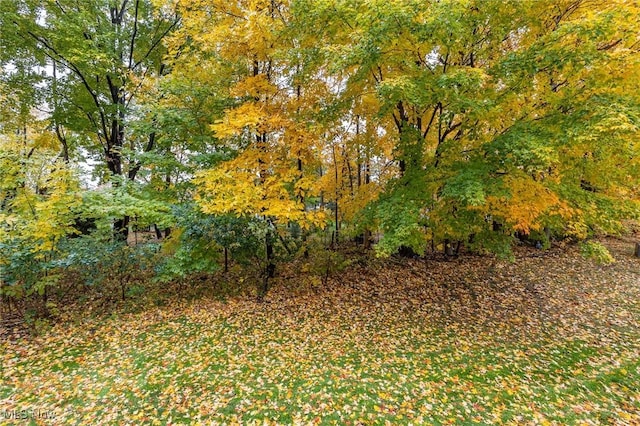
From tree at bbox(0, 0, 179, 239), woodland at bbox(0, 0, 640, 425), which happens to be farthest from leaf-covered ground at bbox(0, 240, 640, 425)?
tree at bbox(0, 0, 179, 239)

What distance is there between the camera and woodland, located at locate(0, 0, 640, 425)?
4.19m

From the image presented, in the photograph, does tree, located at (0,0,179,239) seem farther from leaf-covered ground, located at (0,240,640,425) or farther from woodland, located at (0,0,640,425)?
leaf-covered ground, located at (0,240,640,425)

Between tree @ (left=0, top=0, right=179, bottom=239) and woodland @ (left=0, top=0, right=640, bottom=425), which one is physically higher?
tree @ (left=0, top=0, right=179, bottom=239)

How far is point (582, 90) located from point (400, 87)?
2.98 metres

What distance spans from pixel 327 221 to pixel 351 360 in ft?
9.65

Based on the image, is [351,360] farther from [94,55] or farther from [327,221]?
[94,55]

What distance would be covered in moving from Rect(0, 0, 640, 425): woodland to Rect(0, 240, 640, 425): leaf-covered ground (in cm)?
4

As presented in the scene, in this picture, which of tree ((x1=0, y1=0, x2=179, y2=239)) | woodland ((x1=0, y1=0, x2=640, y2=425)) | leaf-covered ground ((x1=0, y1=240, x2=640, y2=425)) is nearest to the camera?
leaf-covered ground ((x1=0, y1=240, x2=640, y2=425))

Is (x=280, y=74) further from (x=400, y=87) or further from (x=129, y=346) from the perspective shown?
(x=129, y=346)

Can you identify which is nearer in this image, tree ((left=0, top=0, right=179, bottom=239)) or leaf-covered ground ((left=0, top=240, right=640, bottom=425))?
leaf-covered ground ((left=0, top=240, right=640, bottom=425))

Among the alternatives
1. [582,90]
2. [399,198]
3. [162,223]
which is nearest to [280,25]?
[399,198]

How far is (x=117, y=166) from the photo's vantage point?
10469 mm

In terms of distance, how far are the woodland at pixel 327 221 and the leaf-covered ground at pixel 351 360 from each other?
41mm

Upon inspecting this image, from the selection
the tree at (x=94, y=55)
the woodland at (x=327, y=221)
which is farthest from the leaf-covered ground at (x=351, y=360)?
the tree at (x=94, y=55)
